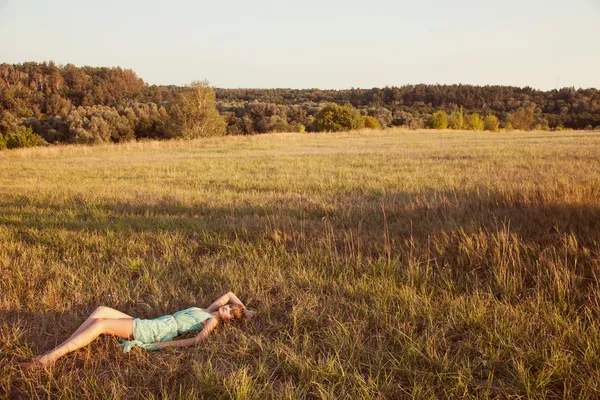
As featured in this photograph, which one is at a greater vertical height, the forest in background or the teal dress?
the forest in background

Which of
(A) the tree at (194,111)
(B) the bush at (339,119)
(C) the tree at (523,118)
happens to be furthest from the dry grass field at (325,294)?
(C) the tree at (523,118)

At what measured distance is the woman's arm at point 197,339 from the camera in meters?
2.97

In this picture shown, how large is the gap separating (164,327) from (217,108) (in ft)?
295

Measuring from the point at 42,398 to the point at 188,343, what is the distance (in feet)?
3.32

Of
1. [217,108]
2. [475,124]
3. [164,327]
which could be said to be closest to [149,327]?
[164,327]

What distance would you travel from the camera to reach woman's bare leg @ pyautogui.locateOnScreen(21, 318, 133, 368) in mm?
2674

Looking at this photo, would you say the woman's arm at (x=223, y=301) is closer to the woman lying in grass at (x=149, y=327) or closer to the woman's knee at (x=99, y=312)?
the woman lying in grass at (x=149, y=327)

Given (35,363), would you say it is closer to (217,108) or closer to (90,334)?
(90,334)

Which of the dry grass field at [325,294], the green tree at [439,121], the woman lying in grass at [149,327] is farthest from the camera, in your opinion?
the green tree at [439,121]

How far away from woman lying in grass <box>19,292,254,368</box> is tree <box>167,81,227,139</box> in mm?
39655

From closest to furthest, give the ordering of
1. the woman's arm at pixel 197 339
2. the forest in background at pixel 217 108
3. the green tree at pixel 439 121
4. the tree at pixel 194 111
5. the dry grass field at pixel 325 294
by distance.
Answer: the dry grass field at pixel 325 294 → the woman's arm at pixel 197 339 → the tree at pixel 194 111 → the forest in background at pixel 217 108 → the green tree at pixel 439 121

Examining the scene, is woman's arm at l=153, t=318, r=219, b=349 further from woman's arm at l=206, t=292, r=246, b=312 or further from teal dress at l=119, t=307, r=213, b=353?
woman's arm at l=206, t=292, r=246, b=312

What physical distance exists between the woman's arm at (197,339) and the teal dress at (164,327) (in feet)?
0.21

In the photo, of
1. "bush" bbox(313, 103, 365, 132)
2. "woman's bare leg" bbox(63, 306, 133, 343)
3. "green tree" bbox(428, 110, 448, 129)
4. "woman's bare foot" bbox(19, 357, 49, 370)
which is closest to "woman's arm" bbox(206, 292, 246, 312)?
"woman's bare leg" bbox(63, 306, 133, 343)
